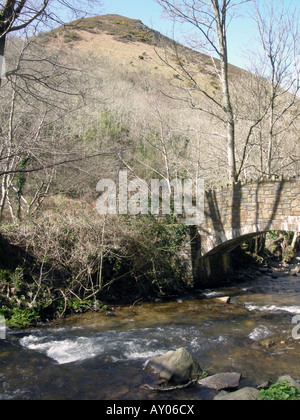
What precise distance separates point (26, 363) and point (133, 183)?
33.3ft

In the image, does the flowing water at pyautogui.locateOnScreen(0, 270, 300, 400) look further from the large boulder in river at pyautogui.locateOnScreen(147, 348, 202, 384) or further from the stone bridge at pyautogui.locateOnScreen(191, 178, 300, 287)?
the stone bridge at pyautogui.locateOnScreen(191, 178, 300, 287)

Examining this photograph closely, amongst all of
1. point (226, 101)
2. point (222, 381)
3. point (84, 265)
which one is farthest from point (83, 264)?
point (226, 101)

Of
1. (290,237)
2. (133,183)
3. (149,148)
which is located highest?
(149,148)

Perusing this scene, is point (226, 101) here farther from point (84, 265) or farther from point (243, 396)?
point (243, 396)

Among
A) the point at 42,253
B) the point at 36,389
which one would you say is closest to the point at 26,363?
the point at 36,389

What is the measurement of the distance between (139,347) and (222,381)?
208cm

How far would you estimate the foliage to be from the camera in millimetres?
4477

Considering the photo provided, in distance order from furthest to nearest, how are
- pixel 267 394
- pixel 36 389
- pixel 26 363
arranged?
pixel 26 363 < pixel 36 389 < pixel 267 394

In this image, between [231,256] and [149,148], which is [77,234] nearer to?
[231,256]

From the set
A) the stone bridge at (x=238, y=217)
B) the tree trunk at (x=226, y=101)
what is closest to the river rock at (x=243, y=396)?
the stone bridge at (x=238, y=217)

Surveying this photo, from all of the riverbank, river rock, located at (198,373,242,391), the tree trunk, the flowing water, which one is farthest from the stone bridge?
river rock, located at (198,373,242,391)

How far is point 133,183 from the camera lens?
15.8 metres

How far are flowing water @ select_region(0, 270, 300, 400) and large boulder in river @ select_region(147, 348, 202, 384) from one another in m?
0.19

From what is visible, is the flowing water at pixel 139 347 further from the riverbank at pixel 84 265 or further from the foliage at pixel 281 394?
the foliage at pixel 281 394
